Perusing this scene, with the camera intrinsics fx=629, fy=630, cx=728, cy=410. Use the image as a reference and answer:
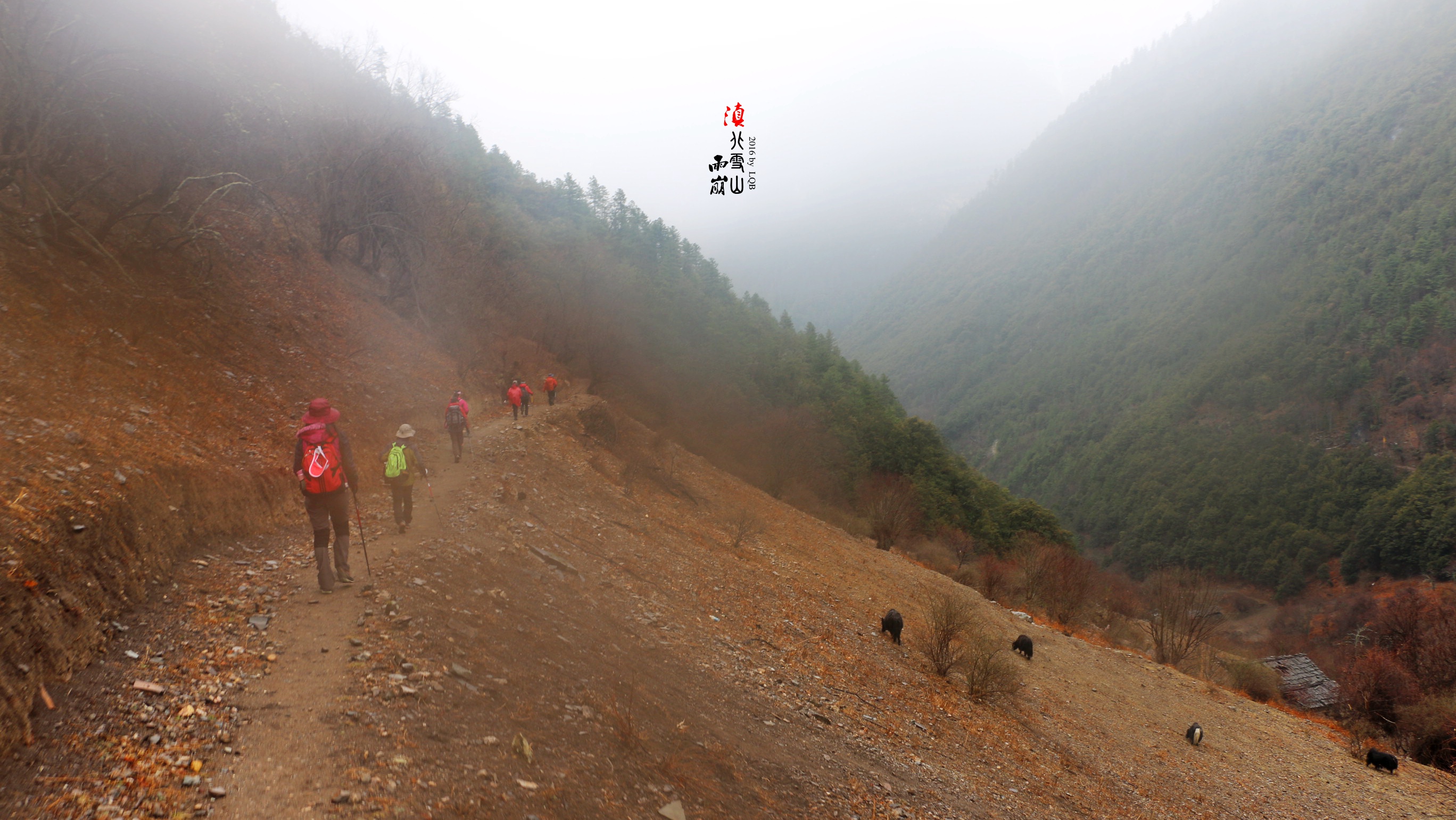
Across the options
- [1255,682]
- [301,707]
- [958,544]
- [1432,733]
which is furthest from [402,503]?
[958,544]

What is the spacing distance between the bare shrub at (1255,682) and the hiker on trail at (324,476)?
35.4 meters

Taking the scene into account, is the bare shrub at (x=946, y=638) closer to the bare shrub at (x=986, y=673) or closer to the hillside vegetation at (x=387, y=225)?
the bare shrub at (x=986, y=673)

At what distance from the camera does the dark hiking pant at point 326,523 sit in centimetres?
706

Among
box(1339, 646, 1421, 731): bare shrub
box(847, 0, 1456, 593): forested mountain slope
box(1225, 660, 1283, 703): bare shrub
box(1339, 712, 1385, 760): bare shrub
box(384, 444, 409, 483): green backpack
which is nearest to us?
box(384, 444, 409, 483): green backpack

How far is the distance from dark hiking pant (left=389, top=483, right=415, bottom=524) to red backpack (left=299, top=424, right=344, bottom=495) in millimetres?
3088

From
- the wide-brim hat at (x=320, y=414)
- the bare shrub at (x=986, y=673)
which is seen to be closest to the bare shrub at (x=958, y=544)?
the bare shrub at (x=986, y=673)

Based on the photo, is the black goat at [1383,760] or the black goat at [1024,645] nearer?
the black goat at [1383,760]

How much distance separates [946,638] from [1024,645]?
21.5 feet

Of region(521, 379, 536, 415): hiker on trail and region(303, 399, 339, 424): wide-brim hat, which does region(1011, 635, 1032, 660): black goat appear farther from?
region(303, 399, 339, 424): wide-brim hat

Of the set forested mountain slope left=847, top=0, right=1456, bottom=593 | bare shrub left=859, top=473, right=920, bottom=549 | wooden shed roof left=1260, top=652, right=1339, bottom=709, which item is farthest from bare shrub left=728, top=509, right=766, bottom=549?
forested mountain slope left=847, top=0, right=1456, bottom=593

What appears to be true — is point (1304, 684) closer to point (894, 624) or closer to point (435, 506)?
point (894, 624)

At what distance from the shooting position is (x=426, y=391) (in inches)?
838

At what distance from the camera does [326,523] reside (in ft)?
23.2

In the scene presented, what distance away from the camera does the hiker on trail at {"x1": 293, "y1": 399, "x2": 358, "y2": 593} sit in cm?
695
